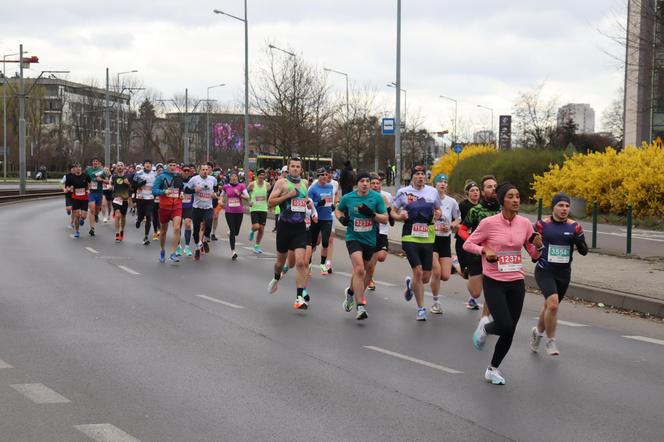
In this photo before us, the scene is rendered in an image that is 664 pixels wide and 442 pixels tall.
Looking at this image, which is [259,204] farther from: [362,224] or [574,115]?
[574,115]

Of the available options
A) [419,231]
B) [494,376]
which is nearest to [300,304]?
[419,231]

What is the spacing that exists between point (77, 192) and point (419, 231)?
13.5 meters

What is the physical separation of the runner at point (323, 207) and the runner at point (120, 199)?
737 cm

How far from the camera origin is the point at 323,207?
1438 centimetres

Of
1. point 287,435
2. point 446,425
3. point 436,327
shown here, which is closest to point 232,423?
point 287,435

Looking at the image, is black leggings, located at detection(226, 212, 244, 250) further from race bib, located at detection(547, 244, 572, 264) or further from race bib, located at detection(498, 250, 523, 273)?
race bib, located at detection(498, 250, 523, 273)

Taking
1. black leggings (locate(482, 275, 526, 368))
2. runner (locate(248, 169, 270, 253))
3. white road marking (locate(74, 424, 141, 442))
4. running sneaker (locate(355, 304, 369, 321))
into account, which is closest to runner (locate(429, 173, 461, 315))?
running sneaker (locate(355, 304, 369, 321))

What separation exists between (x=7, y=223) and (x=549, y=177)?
683 inches

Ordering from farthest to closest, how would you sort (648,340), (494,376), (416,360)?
(648,340)
(416,360)
(494,376)

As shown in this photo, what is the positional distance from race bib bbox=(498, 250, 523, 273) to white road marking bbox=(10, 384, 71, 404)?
355 cm

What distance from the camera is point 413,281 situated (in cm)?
1087

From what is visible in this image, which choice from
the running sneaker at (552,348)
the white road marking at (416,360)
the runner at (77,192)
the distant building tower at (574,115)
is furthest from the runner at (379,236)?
the distant building tower at (574,115)

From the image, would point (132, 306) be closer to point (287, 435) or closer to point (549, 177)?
point (287, 435)

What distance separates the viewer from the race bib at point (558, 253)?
881 centimetres
